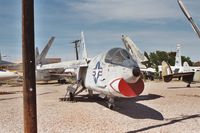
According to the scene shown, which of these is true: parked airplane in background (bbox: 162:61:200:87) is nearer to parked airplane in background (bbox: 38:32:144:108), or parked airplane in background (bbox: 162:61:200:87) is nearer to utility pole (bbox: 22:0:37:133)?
parked airplane in background (bbox: 38:32:144:108)

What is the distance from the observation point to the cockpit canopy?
11414mm

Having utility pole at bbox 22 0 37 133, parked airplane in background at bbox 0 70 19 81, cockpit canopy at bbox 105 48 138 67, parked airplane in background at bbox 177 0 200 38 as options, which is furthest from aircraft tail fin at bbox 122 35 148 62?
parked airplane in background at bbox 0 70 19 81

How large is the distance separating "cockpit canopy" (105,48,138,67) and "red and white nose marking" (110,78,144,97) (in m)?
0.69

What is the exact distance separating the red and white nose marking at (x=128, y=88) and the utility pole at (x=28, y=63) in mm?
5168

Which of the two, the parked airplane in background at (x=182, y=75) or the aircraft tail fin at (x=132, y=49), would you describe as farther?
the parked airplane in background at (x=182, y=75)

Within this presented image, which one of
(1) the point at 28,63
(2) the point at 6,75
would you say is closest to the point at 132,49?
(1) the point at 28,63

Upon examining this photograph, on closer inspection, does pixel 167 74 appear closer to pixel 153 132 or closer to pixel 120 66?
pixel 120 66

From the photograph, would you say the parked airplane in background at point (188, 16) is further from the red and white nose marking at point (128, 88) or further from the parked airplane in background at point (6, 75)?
the parked airplane in background at point (6, 75)

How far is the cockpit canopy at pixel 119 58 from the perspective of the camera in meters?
11.4

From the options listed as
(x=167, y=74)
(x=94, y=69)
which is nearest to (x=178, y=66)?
Answer: (x=167, y=74)

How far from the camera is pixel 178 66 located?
4538cm

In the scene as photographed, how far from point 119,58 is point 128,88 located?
1.47 metres

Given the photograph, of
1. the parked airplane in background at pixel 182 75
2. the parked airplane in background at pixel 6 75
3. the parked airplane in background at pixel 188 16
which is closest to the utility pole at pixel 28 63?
the parked airplane in background at pixel 188 16

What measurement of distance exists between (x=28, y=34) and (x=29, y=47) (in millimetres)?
260
